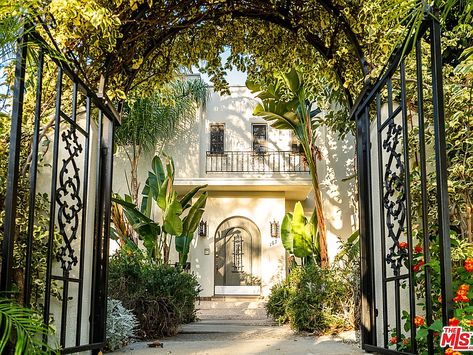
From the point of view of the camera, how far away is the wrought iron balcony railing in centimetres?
1386

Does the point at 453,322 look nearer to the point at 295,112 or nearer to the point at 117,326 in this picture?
the point at 117,326

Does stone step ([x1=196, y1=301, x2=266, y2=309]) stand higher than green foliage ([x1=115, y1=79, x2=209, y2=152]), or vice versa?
green foliage ([x1=115, y1=79, x2=209, y2=152])

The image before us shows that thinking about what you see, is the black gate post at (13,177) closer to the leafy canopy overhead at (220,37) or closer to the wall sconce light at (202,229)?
the leafy canopy overhead at (220,37)

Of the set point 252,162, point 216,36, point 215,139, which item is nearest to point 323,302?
point 216,36

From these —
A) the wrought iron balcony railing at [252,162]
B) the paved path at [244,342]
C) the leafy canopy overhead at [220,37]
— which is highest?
the wrought iron balcony railing at [252,162]

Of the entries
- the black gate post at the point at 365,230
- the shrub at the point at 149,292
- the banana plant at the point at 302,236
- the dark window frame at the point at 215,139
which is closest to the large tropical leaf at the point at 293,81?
the banana plant at the point at 302,236

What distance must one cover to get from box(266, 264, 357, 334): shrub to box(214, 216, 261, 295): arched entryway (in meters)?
5.63

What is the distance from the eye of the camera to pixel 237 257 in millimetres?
13938

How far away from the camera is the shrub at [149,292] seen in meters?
7.18

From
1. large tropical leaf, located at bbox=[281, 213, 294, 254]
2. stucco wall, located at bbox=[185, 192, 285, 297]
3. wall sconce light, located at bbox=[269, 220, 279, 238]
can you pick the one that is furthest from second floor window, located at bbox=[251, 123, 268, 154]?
large tropical leaf, located at bbox=[281, 213, 294, 254]

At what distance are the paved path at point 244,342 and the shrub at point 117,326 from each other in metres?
0.11

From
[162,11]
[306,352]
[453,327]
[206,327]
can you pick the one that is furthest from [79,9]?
[206,327]

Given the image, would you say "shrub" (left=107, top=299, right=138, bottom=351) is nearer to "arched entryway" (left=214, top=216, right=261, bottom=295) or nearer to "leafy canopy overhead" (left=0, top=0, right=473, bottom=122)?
"leafy canopy overhead" (left=0, top=0, right=473, bottom=122)

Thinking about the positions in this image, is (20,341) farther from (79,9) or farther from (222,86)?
(222,86)
